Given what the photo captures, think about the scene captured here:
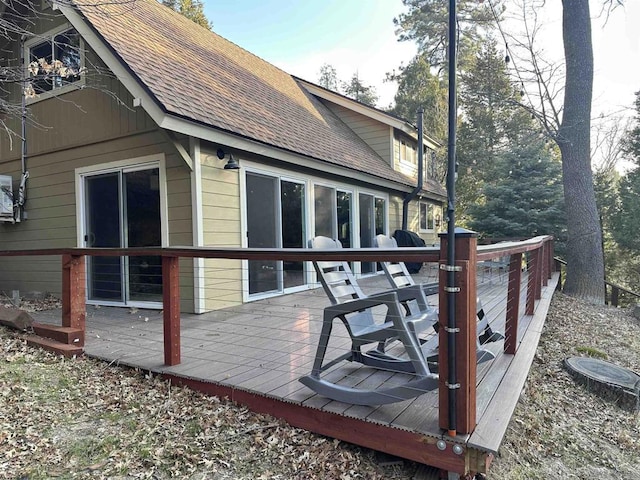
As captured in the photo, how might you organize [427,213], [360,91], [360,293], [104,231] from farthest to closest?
[360,91] → [427,213] → [104,231] → [360,293]

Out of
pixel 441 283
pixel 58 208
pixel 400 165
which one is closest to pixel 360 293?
pixel 441 283

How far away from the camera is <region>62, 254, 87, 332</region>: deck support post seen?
3.68 m

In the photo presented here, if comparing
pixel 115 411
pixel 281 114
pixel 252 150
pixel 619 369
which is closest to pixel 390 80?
pixel 281 114

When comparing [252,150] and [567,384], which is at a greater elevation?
[252,150]

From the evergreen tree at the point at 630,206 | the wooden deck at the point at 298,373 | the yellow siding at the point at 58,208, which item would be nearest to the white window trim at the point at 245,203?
the wooden deck at the point at 298,373

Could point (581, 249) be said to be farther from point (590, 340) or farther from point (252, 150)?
point (252, 150)

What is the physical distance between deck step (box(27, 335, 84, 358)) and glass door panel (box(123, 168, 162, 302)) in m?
1.64

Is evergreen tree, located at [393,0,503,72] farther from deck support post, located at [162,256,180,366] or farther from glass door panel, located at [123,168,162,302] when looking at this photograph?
deck support post, located at [162,256,180,366]

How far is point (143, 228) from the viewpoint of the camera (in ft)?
17.8

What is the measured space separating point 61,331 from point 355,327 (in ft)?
8.73

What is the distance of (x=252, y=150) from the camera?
5.40 meters

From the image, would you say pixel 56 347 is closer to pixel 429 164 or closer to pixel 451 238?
pixel 451 238

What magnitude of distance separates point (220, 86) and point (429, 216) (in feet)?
29.2

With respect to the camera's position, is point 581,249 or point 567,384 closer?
point 567,384
